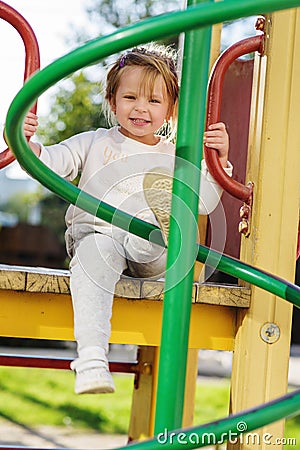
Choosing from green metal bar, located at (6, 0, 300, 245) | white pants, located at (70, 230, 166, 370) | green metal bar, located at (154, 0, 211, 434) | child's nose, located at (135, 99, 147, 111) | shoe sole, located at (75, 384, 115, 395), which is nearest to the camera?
green metal bar, located at (6, 0, 300, 245)

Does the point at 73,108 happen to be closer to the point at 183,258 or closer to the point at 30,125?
the point at 30,125

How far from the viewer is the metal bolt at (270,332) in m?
1.79

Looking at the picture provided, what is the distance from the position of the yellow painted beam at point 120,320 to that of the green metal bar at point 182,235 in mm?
529

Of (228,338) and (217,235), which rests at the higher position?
(217,235)

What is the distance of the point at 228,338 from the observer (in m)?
1.84

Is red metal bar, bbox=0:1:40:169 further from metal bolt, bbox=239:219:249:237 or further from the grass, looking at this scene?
the grass

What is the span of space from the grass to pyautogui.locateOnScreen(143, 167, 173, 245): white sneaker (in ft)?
10.4

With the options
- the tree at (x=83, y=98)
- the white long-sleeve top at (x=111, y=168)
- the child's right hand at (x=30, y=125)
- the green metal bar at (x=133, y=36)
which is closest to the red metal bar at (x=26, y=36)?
the child's right hand at (x=30, y=125)

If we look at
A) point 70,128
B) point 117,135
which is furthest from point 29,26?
point 70,128

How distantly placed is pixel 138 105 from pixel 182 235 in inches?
29.5

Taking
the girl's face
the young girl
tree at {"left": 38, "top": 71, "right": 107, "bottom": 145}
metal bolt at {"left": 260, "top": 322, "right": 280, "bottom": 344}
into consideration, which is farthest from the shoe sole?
tree at {"left": 38, "top": 71, "right": 107, "bottom": 145}

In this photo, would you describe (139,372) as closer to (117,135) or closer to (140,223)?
(117,135)

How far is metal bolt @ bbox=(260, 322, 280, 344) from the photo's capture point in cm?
179

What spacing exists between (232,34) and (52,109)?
1.31 metres
